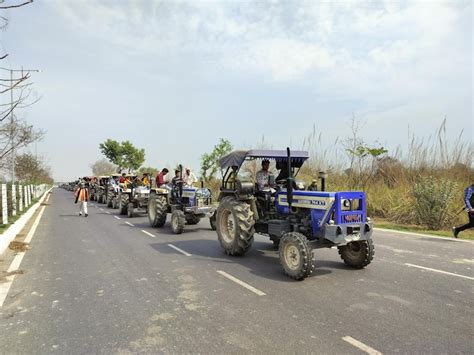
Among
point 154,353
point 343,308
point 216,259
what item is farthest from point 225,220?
point 154,353

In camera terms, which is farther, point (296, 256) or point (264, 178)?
point (264, 178)

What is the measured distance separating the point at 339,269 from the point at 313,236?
78 centimetres

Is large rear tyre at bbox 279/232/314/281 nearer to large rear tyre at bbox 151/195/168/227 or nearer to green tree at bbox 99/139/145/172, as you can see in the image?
large rear tyre at bbox 151/195/168/227

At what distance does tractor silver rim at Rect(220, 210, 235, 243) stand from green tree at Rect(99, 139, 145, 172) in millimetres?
53207

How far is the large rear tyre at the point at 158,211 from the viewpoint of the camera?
1295 cm

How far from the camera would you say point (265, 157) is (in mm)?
8148

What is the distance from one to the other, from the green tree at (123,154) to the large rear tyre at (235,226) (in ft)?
175

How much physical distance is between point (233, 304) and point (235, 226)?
2.85 m

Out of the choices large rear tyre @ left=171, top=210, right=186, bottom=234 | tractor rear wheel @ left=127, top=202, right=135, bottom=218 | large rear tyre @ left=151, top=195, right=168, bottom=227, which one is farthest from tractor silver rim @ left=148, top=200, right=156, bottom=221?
tractor rear wheel @ left=127, top=202, right=135, bottom=218

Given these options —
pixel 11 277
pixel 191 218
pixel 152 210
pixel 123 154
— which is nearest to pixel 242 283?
pixel 11 277

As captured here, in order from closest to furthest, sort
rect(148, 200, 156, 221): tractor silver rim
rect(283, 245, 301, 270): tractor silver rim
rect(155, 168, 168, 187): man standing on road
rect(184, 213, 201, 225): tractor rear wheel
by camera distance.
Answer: rect(283, 245, 301, 270): tractor silver rim, rect(184, 213, 201, 225): tractor rear wheel, rect(148, 200, 156, 221): tractor silver rim, rect(155, 168, 168, 187): man standing on road

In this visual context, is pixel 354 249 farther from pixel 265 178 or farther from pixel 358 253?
pixel 265 178

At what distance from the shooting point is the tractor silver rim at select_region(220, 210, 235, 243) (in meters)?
8.49

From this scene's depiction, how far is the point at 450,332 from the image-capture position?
4.13 m
